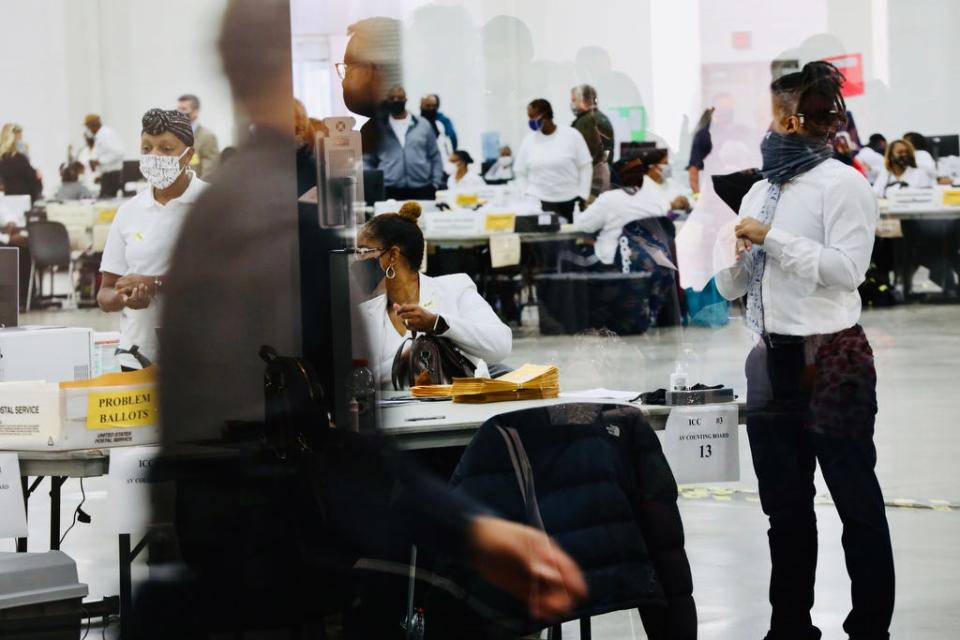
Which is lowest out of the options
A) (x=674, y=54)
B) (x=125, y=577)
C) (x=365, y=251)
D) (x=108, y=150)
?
(x=125, y=577)

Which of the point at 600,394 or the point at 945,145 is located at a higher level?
the point at 945,145

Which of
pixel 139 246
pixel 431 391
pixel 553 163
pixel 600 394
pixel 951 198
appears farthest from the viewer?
pixel 951 198

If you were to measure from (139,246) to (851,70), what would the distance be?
67.9 inches

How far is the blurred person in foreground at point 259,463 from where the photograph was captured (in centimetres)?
179

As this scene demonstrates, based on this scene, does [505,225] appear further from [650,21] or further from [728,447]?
[728,447]

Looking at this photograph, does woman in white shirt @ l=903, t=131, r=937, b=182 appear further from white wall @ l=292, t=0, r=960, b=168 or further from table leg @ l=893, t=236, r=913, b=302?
table leg @ l=893, t=236, r=913, b=302

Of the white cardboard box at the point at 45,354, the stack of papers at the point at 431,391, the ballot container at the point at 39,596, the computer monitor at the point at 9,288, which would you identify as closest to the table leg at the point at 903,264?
the stack of papers at the point at 431,391

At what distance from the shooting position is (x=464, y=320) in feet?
10.9

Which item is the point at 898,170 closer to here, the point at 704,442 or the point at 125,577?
the point at 704,442

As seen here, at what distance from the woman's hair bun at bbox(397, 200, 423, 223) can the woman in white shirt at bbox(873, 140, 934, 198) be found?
1.05 m

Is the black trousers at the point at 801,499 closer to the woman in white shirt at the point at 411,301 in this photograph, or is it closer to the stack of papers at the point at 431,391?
the woman in white shirt at the point at 411,301

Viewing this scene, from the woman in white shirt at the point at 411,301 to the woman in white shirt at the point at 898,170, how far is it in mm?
939

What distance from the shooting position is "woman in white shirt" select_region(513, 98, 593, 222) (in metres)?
3.48

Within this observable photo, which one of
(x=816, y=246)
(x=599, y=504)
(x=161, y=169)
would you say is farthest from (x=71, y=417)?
(x=816, y=246)
